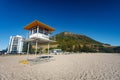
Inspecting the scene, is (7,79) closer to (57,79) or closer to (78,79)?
(57,79)

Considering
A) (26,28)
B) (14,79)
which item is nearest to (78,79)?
(14,79)

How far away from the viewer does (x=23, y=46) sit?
4206 cm

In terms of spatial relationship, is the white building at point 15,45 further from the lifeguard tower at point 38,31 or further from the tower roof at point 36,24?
the lifeguard tower at point 38,31

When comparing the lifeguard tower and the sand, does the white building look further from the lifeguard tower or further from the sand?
the sand

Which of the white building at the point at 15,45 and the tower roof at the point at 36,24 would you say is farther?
the white building at the point at 15,45

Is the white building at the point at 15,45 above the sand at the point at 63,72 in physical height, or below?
above

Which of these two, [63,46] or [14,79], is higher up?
[63,46]

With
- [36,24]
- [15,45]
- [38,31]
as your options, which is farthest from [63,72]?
[15,45]

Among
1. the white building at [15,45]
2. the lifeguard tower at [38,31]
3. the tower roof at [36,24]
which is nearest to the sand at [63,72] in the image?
the lifeguard tower at [38,31]

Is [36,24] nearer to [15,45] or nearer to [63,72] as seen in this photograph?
[63,72]

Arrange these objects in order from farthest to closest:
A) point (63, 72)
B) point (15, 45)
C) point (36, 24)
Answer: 1. point (15, 45)
2. point (36, 24)
3. point (63, 72)

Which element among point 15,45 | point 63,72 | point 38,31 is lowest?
point 63,72

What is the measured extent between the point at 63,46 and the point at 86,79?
40967mm

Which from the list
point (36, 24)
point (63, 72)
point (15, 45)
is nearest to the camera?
point (63, 72)
